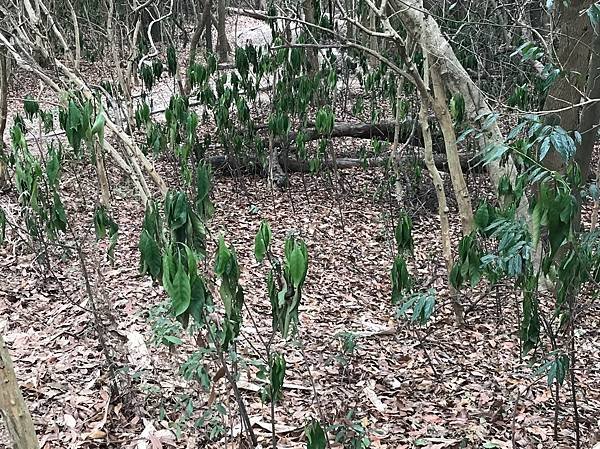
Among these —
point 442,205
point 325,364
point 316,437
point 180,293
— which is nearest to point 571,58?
point 442,205

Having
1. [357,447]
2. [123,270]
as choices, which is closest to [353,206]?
[123,270]

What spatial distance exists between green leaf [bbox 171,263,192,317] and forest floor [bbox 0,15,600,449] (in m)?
0.63

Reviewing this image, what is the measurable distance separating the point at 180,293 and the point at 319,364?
6.31 ft

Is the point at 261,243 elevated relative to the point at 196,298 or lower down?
elevated

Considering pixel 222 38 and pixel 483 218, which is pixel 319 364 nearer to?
pixel 483 218

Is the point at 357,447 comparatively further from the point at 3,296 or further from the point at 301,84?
the point at 301,84

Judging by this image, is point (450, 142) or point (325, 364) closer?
point (325, 364)

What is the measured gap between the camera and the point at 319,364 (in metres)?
3.48

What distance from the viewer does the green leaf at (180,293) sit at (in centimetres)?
171

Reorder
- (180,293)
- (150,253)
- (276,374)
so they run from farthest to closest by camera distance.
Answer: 1. (276,374)
2. (150,253)
3. (180,293)

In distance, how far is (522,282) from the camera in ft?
9.07

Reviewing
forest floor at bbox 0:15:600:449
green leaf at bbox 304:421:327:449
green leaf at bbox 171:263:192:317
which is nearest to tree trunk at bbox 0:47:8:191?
forest floor at bbox 0:15:600:449

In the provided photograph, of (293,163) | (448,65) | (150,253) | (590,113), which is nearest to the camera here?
(150,253)

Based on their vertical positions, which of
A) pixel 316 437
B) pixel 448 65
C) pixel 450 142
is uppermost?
pixel 448 65
